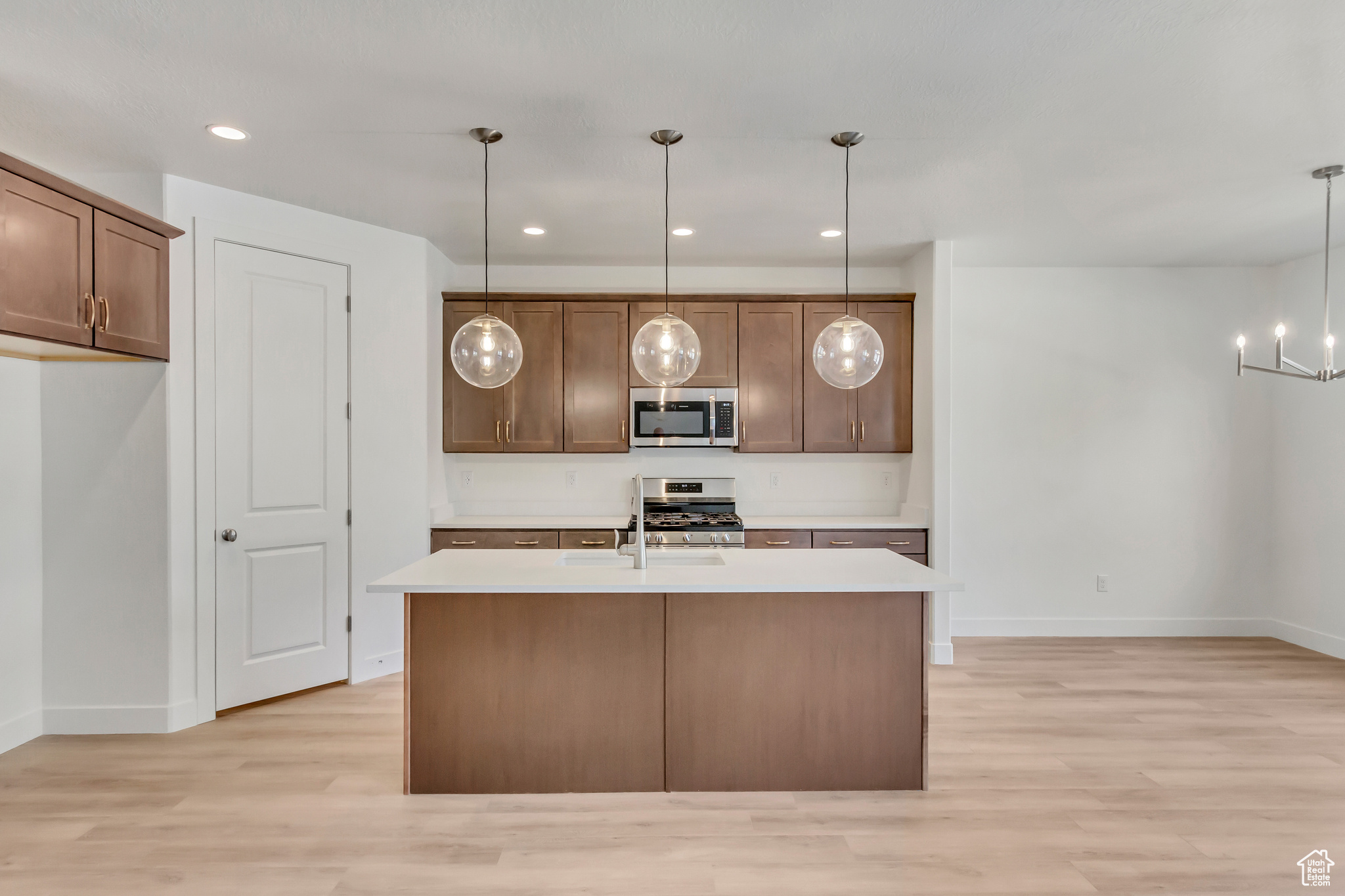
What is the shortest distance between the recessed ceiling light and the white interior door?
77 cm

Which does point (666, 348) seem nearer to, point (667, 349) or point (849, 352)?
point (667, 349)

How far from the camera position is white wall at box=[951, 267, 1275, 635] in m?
5.16

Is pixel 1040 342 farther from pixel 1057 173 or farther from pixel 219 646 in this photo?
pixel 219 646

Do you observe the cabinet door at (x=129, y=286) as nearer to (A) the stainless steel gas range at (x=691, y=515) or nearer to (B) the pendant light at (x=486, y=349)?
(B) the pendant light at (x=486, y=349)

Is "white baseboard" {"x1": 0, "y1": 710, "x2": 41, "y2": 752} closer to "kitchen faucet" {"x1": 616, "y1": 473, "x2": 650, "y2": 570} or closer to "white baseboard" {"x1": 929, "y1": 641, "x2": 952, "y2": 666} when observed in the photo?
"kitchen faucet" {"x1": 616, "y1": 473, "x2": 650, "y2": 570}

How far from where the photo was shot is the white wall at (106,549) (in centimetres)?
332

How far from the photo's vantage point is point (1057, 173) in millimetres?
3344

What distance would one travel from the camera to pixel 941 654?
4492mm

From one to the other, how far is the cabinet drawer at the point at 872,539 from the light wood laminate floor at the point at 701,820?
3.97 feet

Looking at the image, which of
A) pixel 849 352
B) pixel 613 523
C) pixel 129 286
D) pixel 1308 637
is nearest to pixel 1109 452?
pixel 1308 637

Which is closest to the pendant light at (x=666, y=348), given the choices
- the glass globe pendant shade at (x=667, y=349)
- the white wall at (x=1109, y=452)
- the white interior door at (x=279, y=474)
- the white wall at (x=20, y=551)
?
the glass globe pendant shade at (x=667, y=349)

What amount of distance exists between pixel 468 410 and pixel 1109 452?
175 inches

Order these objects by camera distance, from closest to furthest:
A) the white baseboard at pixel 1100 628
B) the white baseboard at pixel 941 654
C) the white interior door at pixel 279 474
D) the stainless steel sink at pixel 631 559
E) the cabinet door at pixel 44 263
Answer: the cabinet door at pixel 44 263, the stainless steel sink at pixel 631 559, the white interior door at pixel 279 474, the white baseboard at pixel 941 654, the white baseboard at pixel 1100 628

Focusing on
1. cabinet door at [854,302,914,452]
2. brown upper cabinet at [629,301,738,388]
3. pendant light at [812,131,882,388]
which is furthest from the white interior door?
cabinet door at [854,302,914,452]
